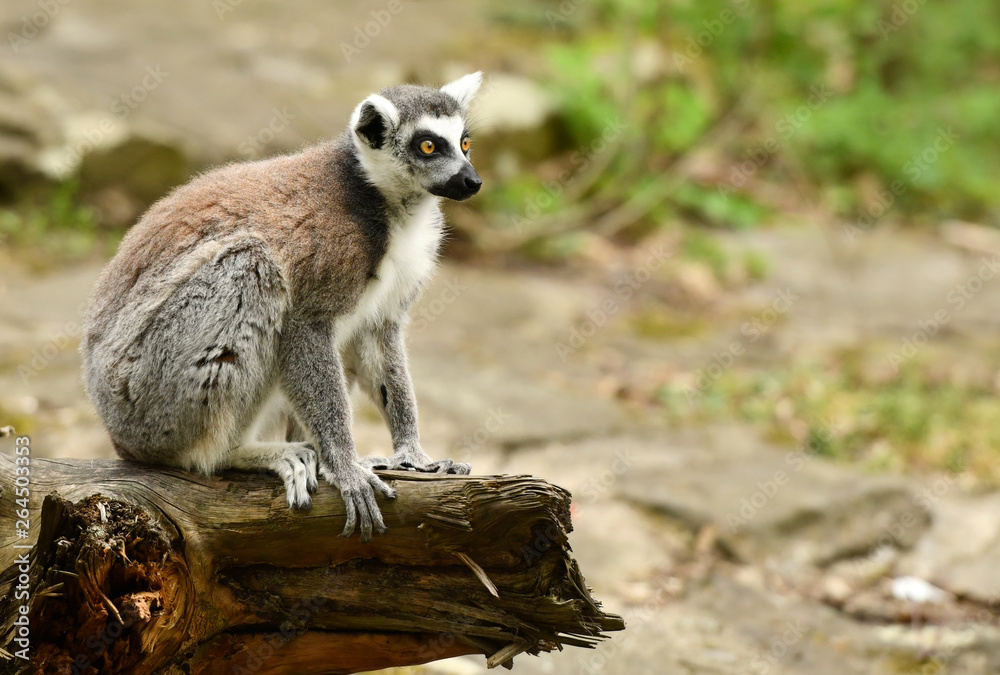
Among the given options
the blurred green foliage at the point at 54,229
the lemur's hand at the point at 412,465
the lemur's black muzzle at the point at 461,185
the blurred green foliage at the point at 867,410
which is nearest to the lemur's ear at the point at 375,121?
the lemur's black muzzle at the point at 461,185

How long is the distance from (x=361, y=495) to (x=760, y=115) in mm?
12111

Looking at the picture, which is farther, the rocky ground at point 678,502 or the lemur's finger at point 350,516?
the rocky ground at point 678,502

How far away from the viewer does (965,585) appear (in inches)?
265

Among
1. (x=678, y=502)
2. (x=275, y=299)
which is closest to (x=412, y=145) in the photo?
(x=275, y=299)

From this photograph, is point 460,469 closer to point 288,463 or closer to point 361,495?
point 361,495

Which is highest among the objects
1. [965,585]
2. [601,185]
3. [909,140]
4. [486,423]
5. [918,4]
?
[918,4]

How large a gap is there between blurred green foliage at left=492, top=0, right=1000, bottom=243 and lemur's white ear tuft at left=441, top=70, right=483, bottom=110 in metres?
6.72

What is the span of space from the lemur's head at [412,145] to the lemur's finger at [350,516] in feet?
5.37

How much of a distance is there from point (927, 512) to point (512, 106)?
7864mm

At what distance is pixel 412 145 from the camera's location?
4863mm

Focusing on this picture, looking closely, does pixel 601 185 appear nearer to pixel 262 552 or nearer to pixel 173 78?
pixel 173 78

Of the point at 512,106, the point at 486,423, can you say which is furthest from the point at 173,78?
the point at 486,423

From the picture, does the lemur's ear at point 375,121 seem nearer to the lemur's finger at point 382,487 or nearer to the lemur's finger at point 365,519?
the lemur's finger at point 382,487

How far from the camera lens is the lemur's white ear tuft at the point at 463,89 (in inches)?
206
